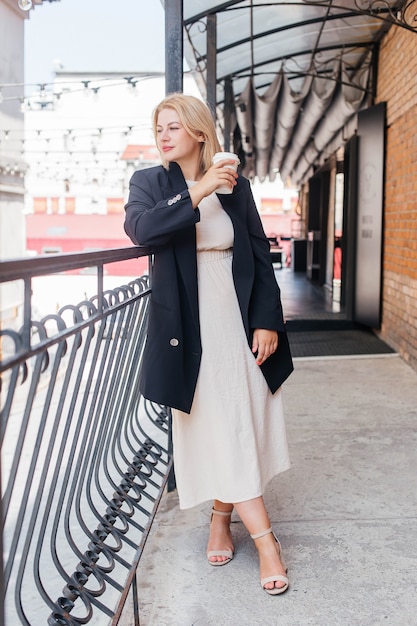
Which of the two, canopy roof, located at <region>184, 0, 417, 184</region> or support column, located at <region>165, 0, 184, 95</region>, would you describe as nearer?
support column, located at <region>165, 0, 184, 95</region>

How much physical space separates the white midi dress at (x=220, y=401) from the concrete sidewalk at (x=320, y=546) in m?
0.29

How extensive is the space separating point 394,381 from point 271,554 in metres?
3.20

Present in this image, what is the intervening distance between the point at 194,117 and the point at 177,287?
1.72 feet

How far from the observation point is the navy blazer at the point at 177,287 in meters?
2.16

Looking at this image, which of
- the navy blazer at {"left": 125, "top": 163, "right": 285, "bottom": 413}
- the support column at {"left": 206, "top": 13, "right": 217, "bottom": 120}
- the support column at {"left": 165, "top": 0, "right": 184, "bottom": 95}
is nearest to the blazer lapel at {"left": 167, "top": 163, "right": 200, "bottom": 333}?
the navy blazer at {"left": 125, "top": 163, "right": 285, "bottom": 413}

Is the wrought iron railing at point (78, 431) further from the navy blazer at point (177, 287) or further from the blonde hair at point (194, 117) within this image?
the blonde hair at point (194, 117)

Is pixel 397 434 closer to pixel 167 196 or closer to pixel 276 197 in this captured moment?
pixel 167 196

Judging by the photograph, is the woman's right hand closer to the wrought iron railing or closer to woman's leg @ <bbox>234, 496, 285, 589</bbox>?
the wrought iron railing

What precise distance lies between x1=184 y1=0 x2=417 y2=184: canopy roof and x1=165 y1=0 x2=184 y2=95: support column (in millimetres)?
2399

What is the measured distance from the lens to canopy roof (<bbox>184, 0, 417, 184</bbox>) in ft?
20.3

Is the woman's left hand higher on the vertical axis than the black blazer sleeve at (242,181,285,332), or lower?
lower

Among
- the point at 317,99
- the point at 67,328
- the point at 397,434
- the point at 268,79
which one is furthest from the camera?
the point at 268,79

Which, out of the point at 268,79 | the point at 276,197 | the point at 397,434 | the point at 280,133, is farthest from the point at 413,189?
the point at 276,197

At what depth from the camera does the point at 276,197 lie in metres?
41.1
